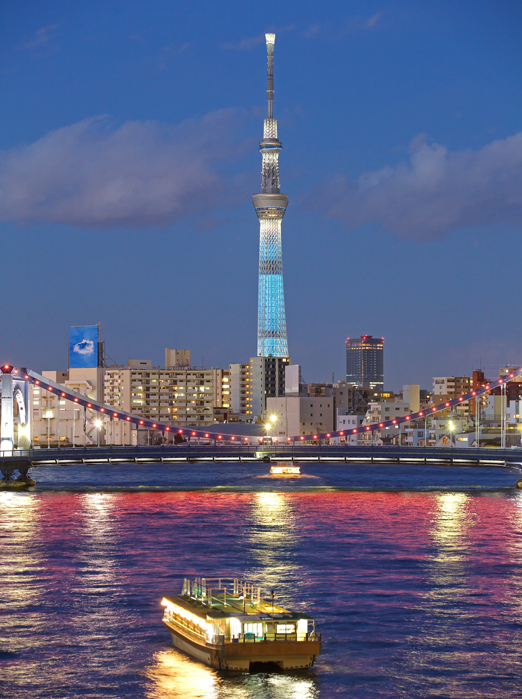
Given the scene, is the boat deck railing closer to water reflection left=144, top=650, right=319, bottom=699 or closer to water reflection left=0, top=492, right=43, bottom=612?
water reflection left=144, top=650, right=319, bottom=699

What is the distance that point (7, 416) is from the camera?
11700 centimetres

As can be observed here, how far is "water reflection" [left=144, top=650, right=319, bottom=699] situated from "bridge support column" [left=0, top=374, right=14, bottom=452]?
264ft

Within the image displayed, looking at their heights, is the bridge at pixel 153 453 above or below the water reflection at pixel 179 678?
above

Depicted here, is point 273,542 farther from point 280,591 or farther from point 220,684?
point 220,684

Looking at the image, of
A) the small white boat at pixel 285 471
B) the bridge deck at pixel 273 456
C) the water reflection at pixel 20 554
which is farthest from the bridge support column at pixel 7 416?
the small white boat at pixel 285 471

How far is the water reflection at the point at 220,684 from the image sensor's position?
108 feet

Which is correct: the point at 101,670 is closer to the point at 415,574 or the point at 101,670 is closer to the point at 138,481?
the point at 415,574

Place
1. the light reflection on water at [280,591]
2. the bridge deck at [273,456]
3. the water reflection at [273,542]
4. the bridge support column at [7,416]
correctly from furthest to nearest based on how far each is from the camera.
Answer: the bridge support column at [7,416] → the bridge deck at [273,456] → the water reflection at [273,542] → the light reflection on water at [280,591]

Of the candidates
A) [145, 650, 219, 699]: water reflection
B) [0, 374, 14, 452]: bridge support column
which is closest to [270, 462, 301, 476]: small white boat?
[0, 374, 14, 452]: bridge support column

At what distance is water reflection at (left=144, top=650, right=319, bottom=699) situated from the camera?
3300 centimetres

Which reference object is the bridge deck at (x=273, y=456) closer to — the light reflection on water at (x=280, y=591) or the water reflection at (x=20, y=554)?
the water reflection at (x=20, y=554)

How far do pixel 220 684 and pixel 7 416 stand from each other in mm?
86628

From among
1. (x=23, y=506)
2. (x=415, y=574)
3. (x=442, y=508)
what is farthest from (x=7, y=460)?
(x=415, y=574)

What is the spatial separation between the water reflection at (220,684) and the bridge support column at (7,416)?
80.6 meters
